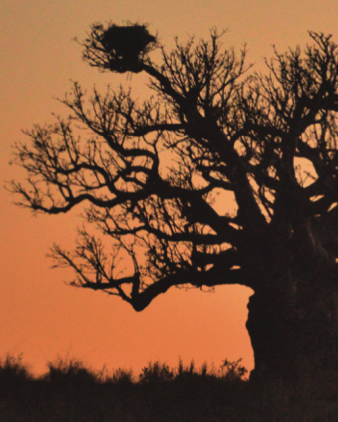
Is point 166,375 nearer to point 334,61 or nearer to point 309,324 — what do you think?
point 309,324

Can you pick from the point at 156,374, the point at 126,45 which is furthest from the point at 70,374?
the point at 126,45

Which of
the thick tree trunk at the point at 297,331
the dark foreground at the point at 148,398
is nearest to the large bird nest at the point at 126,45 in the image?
the thick tree trunk at the point at 297,331

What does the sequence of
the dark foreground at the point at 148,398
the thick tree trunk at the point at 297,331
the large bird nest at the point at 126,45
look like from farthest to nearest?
1. the large bird nest at the point at 126,45
2. the thick tree trunk at the point at 297,331
3. the dark foreground at the point at 148,398

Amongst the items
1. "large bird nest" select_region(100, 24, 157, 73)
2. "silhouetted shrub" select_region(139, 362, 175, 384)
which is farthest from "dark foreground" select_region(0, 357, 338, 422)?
"large bird nest" select_region(100, 24, 157, 73)

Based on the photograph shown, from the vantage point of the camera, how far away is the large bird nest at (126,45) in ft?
49.8

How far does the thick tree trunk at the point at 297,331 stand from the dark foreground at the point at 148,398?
0.87m

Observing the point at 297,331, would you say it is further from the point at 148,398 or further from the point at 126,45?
the point at 126,45

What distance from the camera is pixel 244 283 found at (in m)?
14.7

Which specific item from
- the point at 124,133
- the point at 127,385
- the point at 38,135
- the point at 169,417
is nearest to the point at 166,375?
the point at 127,385

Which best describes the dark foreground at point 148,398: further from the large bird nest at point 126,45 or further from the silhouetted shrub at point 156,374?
the large bird nest at point 126,45

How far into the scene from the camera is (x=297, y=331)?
46.0 ft

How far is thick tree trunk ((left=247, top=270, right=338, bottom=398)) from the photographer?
13.8 metres

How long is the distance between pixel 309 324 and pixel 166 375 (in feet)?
10.9

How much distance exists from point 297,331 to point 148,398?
3.75 metres
